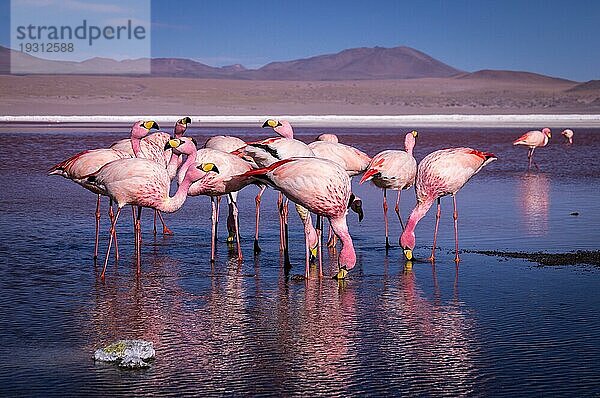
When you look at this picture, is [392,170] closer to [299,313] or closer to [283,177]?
[283,177]

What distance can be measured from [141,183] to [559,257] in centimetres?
406

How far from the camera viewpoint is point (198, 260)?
8.92 metres

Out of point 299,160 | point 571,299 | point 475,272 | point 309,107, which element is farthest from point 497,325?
point 309,107

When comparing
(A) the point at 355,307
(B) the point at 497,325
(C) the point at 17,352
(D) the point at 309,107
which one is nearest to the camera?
(C) the point at 17,352

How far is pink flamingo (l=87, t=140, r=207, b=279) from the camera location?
326 inches

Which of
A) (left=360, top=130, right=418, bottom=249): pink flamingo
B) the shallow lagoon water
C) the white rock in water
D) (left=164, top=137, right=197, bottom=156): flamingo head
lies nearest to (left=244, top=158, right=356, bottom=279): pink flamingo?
the shallow lagoon water

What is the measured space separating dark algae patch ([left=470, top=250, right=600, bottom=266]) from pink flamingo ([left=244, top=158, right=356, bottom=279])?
194cm

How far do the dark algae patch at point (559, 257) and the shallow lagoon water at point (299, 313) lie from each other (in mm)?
172

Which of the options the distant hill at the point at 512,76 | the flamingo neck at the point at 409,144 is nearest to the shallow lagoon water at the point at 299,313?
the flamingo neck at the point at 409,144

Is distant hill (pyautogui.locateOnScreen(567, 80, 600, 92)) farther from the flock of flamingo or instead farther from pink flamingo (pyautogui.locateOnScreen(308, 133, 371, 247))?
the flock of flamingo

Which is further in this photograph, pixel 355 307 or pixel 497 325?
pixel 355 307

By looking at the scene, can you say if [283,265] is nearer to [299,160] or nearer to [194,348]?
[299,160]

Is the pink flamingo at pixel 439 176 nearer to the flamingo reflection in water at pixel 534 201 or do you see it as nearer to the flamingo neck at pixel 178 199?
the flamingo reflection in water at pixel 534 201

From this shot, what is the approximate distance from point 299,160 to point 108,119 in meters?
40.0
